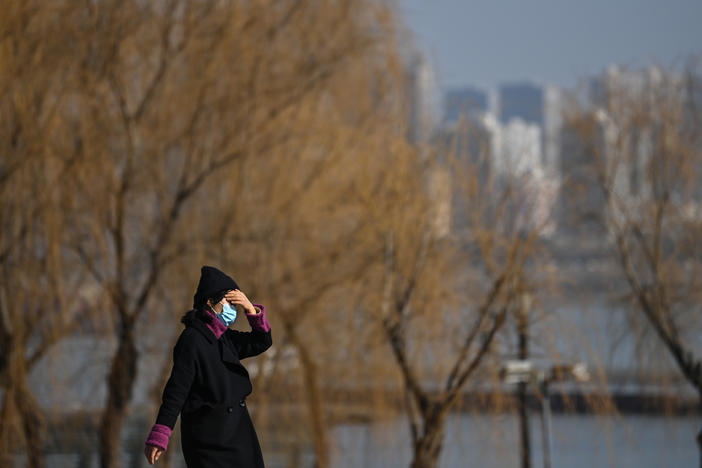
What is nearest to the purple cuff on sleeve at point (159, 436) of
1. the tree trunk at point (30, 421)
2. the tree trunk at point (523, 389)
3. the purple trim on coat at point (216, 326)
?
the purple trim on coat at point (216, 326)

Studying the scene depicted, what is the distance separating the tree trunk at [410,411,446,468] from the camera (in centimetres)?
798

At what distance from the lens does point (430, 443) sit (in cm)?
803

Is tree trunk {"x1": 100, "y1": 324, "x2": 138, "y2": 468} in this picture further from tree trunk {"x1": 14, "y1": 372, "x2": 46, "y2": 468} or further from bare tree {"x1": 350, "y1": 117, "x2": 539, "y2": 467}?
bare tree {"x1": 350, "y1": 117, "x2": 539, "y2": 467}

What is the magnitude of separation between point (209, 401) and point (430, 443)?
15.8ft

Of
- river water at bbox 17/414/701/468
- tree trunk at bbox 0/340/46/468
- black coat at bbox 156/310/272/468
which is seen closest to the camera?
black coat at bbox 156/310/272/468

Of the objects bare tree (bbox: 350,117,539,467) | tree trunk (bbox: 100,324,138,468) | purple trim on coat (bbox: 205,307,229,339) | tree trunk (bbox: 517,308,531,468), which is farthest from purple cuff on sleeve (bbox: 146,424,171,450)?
tree trunk (bbox: 517,308,531,468)

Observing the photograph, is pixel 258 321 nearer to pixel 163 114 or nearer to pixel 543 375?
pixel 163 114

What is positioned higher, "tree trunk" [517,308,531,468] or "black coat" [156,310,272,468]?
"black coat" [156,310,272,468]

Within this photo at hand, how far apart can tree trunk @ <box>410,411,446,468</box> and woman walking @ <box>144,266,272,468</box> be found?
15.1 feet

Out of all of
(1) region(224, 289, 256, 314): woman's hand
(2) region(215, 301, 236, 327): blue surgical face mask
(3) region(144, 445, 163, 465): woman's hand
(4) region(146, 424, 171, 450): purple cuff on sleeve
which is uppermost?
(1) region(224, 289, 256, 314): woman's hand

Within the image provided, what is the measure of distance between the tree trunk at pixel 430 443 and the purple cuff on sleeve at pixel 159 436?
487 centimetres

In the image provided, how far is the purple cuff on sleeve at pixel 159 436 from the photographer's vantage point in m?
3.20

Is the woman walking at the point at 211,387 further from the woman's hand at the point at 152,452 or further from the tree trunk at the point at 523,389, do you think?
the tree trunk at the point at 523,389

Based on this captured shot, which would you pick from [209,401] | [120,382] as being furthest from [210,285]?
[120,382]
